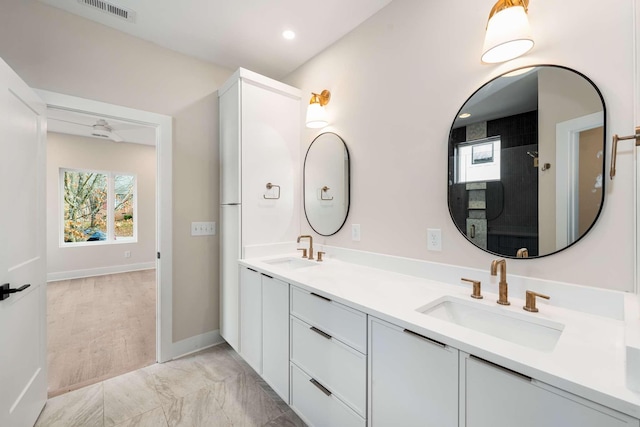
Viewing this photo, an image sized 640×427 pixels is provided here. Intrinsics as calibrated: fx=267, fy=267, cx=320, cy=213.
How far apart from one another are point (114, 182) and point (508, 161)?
6.57 m

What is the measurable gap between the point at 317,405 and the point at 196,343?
5.14ft

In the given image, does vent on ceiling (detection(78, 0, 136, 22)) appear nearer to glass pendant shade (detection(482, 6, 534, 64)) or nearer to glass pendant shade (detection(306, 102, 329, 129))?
glass pendant shade (detection(306, 102, 329, 129))

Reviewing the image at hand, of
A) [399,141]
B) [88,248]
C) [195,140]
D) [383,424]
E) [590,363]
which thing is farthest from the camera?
[88,248]

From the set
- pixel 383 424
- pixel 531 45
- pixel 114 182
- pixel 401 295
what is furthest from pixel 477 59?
pixel 114 182

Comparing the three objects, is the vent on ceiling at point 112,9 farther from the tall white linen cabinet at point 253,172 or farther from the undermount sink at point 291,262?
the undermount sink at point 291,262

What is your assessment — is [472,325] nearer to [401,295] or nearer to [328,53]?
[401,295]

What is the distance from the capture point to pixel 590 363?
727mm

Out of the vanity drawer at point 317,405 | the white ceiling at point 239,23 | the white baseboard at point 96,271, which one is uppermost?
the white ceiling at point 239,23

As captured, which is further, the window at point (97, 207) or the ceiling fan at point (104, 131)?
the window at point (97, 207)

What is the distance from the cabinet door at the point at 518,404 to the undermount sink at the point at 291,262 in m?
1.43

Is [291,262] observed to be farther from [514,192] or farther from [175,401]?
[514,192]

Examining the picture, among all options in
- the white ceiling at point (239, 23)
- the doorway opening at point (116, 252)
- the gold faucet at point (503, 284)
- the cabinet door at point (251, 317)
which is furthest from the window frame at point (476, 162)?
the doorway opening at point (116, 252)

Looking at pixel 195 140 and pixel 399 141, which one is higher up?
pixel 195 140

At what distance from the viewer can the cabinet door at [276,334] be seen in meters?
1.65
